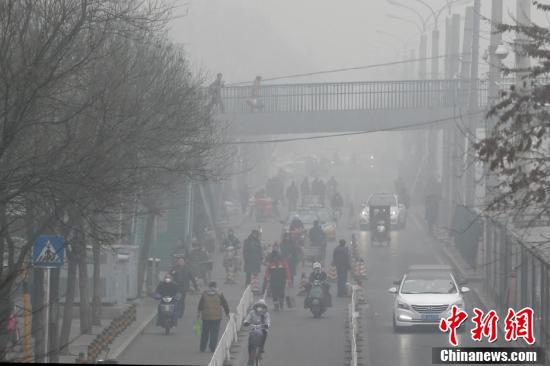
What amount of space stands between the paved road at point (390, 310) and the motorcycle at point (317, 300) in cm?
105

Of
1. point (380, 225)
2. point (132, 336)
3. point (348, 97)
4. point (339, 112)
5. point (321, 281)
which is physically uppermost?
point (348, 97)

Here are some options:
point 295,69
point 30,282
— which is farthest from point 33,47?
point 295,69

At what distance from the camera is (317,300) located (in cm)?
3469

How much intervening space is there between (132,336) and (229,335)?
348 cm

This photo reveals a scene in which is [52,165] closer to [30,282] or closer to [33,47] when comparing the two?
[33,47]

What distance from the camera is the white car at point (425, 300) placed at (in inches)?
1243

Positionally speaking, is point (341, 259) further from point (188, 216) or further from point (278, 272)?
point (188, 216)

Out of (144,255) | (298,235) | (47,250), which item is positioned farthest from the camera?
(298,235)

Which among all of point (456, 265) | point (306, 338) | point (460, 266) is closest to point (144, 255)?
point (306, 338)

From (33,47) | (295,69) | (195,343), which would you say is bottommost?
(195,343)

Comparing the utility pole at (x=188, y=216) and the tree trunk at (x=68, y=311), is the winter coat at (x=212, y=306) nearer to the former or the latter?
the tree trunk at (x=68, y=311)

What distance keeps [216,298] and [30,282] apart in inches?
299

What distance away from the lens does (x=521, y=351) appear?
22.1 metres

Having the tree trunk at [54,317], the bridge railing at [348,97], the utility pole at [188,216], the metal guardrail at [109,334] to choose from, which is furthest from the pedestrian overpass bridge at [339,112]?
the tree trunk at [54,317]
